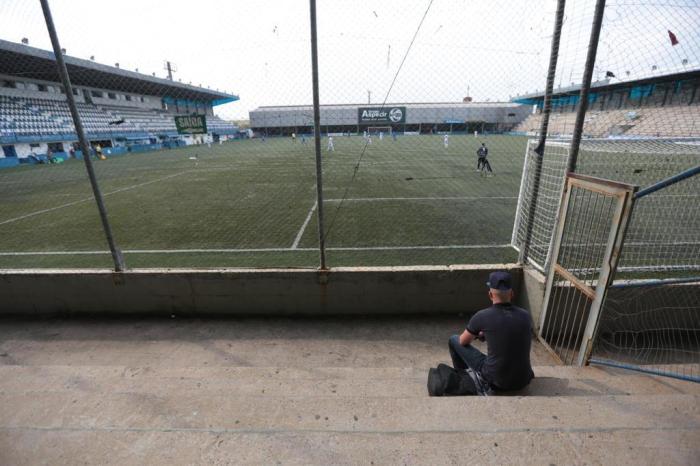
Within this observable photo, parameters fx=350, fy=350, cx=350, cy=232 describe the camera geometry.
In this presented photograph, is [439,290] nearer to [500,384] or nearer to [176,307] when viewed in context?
[500,384]

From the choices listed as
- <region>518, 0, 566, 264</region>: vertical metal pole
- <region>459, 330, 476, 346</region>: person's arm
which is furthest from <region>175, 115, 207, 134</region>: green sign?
<region>459, 330, 476, 346</region>: person's arm

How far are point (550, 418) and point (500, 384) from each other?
523 millimetres

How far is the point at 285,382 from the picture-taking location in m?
2.92

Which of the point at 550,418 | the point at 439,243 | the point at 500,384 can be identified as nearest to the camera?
the point at 550,418

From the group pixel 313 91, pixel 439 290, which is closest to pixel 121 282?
pixel 313 91

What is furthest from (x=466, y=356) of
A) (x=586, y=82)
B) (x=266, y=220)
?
(x=266, y=220)

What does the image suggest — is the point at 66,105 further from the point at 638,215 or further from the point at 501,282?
the point at 638,215

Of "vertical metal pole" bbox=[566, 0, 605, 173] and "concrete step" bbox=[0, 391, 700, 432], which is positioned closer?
"concrete step" bbox=[0, 391, 700, 432]

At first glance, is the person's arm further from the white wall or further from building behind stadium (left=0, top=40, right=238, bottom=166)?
the white wall

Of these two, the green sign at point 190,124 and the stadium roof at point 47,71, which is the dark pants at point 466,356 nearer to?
the green sign at point 190,124

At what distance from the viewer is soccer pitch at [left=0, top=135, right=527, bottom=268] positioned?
679cm

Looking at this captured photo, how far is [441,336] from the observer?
162 inches

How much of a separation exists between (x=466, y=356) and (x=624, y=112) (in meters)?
6.87

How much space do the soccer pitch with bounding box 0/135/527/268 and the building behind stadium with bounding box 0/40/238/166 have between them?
10119mm
